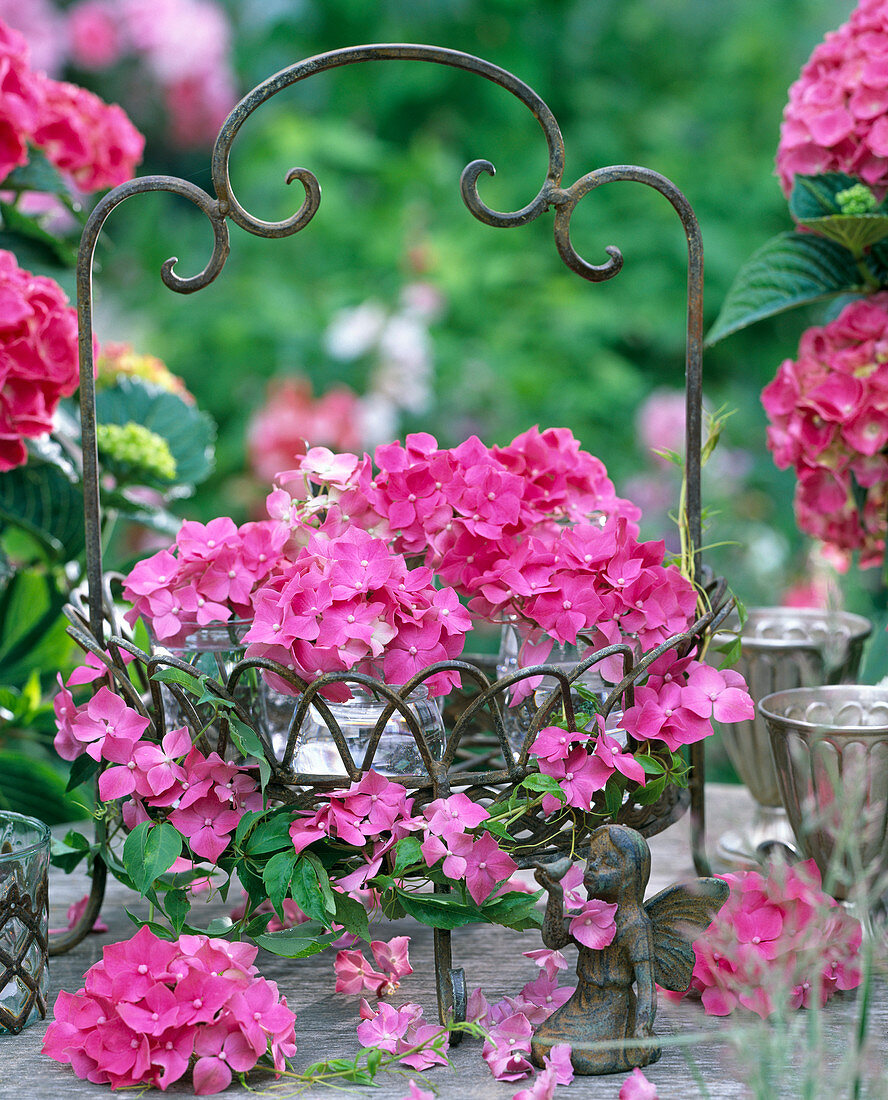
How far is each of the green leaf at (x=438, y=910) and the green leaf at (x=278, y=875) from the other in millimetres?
56

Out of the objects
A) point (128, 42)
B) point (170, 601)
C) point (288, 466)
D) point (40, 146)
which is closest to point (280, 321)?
point (288, 466)

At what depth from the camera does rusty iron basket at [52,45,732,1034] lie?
0.57m

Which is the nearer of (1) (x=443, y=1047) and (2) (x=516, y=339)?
(1) (x=443, y=1047)

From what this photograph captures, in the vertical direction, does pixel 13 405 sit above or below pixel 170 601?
above

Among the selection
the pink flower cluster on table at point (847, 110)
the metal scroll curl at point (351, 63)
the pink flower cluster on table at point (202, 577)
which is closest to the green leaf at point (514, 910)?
the pink flower cluster on table at point (202, 577)

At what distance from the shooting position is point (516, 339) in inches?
92.7

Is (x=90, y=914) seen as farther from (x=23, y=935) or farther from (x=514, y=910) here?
(x=514, y=910)

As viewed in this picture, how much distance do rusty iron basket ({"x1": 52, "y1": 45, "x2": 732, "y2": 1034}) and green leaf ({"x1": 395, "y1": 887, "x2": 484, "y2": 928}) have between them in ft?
0.09

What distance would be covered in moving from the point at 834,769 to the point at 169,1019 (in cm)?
38

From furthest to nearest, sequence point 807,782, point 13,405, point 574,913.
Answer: point 13,405
point 807,782
point 574,913

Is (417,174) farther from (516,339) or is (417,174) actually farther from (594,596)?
(594,596)

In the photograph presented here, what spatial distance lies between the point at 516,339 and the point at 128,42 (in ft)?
3.58

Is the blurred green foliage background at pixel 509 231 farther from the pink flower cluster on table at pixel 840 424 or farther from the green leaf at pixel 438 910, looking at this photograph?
the green leaf at pixel 438 910

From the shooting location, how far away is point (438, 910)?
57cm
